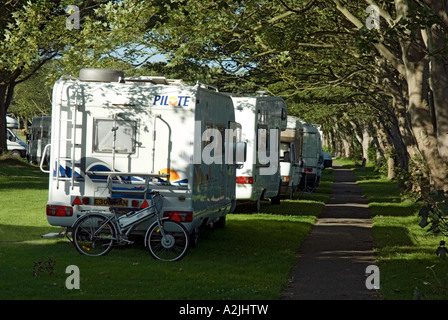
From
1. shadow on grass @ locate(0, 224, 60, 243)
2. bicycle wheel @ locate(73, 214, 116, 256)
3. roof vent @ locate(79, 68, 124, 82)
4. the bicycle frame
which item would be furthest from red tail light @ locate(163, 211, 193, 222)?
shadow on grass @ locate(0, 224, 60, 243)

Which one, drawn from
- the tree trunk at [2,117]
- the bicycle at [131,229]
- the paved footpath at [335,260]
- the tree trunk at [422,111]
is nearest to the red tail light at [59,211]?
the bicycle at [131,229]

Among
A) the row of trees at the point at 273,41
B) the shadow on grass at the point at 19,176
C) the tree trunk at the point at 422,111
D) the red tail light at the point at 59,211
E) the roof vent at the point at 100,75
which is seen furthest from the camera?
the shadow on grass at the point at 19,176

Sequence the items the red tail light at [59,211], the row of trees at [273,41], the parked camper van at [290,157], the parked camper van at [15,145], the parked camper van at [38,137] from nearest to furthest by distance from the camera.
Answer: the red tail light at [59,211], the row of trees at [273,41], the parked camper van at [290,157], the parked camper van at [38,137], the parked camper van at [15,145]

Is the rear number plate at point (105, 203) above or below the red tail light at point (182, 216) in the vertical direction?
above

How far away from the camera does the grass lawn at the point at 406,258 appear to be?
9.83 m

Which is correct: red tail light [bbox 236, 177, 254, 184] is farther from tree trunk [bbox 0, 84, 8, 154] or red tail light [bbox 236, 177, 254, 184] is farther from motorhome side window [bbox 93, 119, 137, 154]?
tree trunk [bbox 0, 84, 8, 154]

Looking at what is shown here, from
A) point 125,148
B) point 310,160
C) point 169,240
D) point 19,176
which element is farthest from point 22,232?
point 310,160

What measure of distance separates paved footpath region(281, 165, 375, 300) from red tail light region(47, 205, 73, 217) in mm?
3835

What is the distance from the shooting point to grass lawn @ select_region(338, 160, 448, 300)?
32.2 ft

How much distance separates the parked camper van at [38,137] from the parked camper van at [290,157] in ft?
63.6

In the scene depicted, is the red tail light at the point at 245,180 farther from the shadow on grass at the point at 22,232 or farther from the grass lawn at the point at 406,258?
the shadow on grass at the point at 22,232

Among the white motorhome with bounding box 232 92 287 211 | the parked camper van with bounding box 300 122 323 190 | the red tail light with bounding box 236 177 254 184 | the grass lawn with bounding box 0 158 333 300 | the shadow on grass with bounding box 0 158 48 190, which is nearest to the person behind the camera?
the grass lawn with bounding box 0 158 333 300

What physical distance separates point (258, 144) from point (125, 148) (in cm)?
799

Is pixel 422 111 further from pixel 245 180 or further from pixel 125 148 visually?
pixel 125 148
